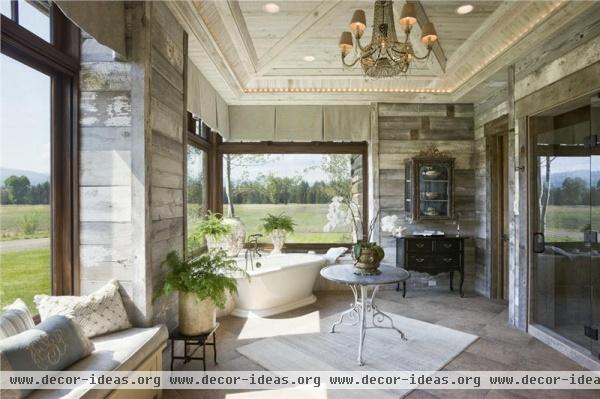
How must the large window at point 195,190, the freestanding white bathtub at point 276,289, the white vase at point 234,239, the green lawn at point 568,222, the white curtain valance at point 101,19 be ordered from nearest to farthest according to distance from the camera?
1. the white curtain valance at point 101,19
2. the green lawn at point 568,222
3. the freestanding white bathtub at point 276,289
4. the large window at point 195,190
5. the white vase at point 234,239

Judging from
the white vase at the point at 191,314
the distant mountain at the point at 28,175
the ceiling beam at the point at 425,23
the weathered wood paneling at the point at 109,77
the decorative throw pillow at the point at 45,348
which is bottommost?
the white vase at the point at 191,314

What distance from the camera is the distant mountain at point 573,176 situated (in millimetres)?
2832

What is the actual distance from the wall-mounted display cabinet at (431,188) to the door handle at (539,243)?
57.0 inches

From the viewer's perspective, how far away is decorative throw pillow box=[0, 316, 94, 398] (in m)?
1.44

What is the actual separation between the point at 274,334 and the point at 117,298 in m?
1.66

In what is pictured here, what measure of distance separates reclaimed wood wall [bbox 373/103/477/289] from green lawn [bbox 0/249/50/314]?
4077 millimetres

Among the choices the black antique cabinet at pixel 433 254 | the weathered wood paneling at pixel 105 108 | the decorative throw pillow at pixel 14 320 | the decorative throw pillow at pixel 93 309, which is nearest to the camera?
the decorative throw pillow at pixel 14 320

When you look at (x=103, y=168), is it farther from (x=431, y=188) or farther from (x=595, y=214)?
(x=431, y=188)

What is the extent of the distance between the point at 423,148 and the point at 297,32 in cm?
270

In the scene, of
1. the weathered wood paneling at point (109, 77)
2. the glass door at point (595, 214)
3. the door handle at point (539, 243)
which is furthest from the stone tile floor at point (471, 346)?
the weathered wood paneling at point (109, 77)

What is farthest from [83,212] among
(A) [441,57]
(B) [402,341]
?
(A) [441,57]

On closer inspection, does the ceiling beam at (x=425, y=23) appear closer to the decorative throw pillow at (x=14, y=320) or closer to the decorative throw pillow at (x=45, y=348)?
the decorative throw pillow at (x=45, y=348)

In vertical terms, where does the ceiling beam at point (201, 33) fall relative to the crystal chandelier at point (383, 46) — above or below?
above

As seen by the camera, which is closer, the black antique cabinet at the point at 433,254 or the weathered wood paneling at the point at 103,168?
the weathered wood paneling at the point at 103,168
